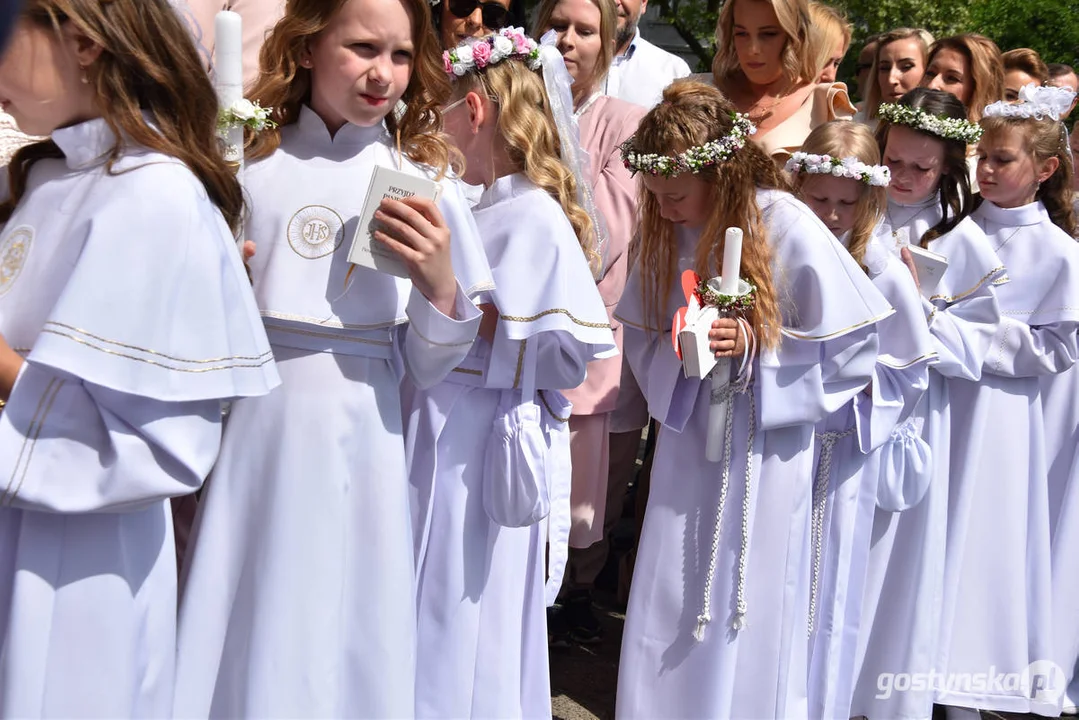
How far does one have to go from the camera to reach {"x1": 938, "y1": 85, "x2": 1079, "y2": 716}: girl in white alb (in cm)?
499

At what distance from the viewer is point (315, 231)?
9.60ft

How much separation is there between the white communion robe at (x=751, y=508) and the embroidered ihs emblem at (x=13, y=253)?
2312 millimetres

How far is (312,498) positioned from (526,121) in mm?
1399

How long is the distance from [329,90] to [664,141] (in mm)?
1316

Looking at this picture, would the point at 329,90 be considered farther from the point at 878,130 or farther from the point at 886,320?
the point at 878,130

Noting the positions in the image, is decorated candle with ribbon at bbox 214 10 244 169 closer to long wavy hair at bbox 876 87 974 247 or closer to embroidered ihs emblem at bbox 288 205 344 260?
embroidered ihs emblem at bbox 288 205 344 260

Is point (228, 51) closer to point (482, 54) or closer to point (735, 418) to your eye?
point (482, 54)

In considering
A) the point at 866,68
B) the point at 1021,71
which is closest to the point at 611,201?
the point at 866,68

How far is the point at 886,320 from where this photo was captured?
442 centimetres

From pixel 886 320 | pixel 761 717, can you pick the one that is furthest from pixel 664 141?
pixel 761 717

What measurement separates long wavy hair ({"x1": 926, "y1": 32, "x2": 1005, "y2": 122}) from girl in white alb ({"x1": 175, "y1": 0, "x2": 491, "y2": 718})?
3.87 metres

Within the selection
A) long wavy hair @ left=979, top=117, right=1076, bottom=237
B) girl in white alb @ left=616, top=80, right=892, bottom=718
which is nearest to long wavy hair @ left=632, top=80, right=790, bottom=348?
girl in white alb @ left=616, top=80, right=892, bottom=718

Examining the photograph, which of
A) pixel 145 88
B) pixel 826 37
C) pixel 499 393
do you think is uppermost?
pixel 826 37

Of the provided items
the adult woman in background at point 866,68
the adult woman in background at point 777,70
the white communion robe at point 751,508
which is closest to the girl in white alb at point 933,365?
the adult woman in background at point 777,70
